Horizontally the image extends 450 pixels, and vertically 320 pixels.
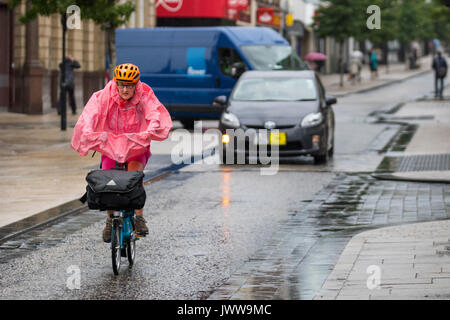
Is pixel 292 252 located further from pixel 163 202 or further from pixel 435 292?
pixel 163 202

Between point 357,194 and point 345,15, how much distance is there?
144 ft

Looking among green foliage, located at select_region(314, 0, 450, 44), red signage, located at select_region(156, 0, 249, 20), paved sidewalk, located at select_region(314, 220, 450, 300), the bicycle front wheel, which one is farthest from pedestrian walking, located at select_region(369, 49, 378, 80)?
the bicycle front wheel

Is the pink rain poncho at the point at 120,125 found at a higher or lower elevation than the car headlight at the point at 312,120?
higher

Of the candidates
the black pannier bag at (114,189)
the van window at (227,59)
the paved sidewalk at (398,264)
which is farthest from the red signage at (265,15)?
the black pannier bag at (114,189)

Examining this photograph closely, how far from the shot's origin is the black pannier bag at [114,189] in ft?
26.2

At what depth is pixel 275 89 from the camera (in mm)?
18109

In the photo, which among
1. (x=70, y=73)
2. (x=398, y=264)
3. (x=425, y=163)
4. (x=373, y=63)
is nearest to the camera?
(x=398, y=264)

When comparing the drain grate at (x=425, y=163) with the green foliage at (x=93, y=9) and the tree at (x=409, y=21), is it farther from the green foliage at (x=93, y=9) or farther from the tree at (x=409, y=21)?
the tree at (x=409, y=21)

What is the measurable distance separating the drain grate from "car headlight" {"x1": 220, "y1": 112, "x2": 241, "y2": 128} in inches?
102

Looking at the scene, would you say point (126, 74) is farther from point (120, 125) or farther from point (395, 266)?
point (395, 266)

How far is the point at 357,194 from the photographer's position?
13172 mm

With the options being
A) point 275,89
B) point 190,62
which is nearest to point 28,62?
point 190,62

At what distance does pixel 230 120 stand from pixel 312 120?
1281 mm

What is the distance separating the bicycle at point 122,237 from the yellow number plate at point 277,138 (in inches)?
317
